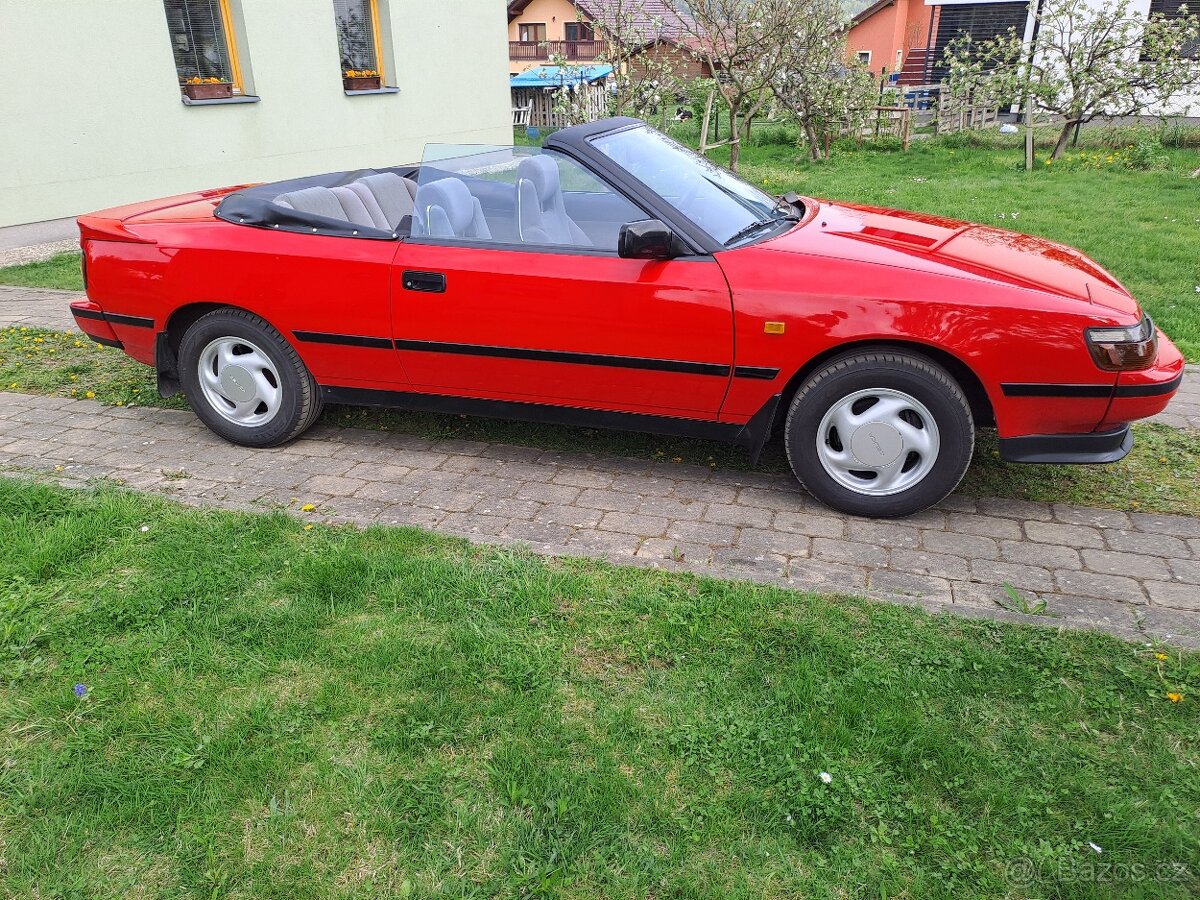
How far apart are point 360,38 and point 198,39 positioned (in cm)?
305

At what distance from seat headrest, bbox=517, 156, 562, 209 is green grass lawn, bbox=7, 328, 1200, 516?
3.99 ft

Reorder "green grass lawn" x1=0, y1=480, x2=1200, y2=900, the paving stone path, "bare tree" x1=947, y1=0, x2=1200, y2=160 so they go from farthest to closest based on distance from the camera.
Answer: "bare tree" x1=947, y1=0, x2=1200, y2=160 < the paving stone path < "green grass lawn" x1=0, y1=480, x2=1200, y2=900

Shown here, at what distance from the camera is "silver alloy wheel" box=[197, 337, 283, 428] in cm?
443

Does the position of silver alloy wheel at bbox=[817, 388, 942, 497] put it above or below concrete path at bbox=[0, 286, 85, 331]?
above

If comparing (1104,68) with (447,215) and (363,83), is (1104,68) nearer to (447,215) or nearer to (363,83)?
(363,83)

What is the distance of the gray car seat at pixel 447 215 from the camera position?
407 centimetres

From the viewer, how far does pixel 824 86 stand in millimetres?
15383

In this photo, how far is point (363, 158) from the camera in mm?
13586

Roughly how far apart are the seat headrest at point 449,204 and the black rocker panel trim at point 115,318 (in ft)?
5.02

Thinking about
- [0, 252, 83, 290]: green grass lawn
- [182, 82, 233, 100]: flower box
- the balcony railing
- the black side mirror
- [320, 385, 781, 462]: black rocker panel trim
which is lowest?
[0, 252, 83, 290]: green grass lawn

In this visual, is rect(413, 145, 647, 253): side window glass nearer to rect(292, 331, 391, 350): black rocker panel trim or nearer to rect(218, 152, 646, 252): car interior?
rect(218, 152, 646, 252): car interior

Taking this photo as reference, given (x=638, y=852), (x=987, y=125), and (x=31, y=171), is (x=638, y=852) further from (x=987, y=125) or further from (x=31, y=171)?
(x=987, y=125)

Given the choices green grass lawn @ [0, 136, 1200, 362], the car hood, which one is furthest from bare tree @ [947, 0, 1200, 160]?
the car hood

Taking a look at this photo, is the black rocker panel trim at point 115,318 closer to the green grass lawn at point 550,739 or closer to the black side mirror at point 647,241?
the green grass lawn at point 550,739
